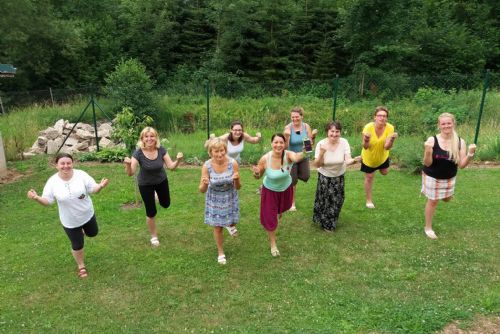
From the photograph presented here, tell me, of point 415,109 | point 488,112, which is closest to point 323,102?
point 415,109

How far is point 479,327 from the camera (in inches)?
150

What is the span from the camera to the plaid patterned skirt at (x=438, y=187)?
5291 mm

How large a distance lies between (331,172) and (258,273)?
173cm

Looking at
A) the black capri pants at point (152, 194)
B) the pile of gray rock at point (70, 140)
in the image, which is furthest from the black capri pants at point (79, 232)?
the pile of gray rock at point (70, 140)

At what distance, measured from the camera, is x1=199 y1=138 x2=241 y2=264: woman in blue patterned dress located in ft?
15.4

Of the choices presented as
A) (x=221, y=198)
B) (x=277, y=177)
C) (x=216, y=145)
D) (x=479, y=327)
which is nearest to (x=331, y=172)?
(x=277, y=177)

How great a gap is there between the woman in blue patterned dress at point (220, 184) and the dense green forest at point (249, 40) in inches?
729

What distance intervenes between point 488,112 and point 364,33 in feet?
34.0

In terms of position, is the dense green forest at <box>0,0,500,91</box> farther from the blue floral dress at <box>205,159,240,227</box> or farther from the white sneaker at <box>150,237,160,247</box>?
the blue floral dress at <box>205,159,240,227</box>

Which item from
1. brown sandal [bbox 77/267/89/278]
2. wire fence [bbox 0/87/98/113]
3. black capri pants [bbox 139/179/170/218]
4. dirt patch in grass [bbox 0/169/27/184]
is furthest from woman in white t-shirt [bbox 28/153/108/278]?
wire fence [bbox 0/87/98/113]

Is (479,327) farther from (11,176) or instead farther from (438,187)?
(11,176)

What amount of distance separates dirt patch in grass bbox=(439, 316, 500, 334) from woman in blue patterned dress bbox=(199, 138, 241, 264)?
248 centimetres

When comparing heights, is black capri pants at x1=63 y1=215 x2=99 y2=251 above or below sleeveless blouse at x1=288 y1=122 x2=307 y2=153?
below

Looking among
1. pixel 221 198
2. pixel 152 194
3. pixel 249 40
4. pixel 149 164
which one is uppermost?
pixel 249 40
